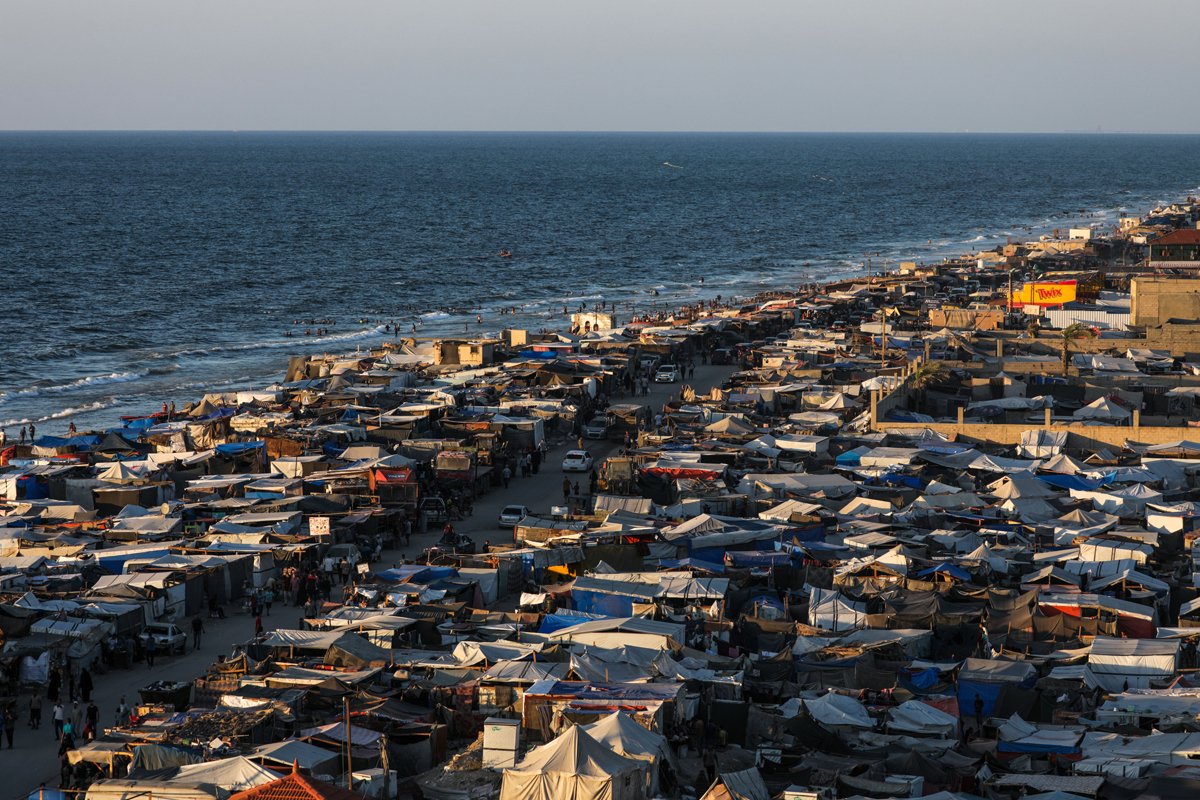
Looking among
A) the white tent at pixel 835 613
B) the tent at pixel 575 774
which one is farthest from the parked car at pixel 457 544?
the tent at pixel 575 774

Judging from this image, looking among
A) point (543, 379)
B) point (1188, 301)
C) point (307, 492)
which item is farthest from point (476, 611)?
point (1188, 301)

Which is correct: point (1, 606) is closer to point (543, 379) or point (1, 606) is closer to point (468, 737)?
point (468, 737)

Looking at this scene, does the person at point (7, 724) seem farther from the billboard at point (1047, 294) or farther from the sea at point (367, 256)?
the billboard at point (1047, 294)

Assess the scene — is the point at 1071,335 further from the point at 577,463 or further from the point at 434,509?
the point at 434,509

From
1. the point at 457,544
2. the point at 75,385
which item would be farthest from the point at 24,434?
the point at 457,544

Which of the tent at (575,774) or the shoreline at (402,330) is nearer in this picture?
the tent at (575,774)

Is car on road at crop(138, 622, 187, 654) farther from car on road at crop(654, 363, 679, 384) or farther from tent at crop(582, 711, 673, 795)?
car on road at crop(654, 363, 679, 384)
